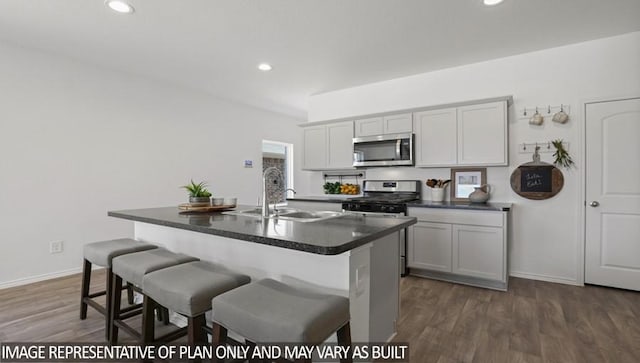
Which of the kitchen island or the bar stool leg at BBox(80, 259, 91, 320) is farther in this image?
the bar stool leg at BBox(80, 259, 91, 320)

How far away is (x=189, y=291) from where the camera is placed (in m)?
1.45

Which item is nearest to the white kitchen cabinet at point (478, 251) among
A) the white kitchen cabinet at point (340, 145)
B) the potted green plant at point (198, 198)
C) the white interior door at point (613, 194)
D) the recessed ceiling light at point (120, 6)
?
the white interior door at point (613, 194)

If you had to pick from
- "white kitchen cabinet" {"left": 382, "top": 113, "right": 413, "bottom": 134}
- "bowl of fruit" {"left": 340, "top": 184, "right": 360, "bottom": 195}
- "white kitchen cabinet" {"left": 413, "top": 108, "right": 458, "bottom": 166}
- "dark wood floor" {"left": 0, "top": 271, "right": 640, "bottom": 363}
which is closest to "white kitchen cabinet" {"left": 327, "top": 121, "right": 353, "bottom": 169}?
"bowl of fruit" {"left": 340, "top": 184, "right": 360, "bottom": 195}

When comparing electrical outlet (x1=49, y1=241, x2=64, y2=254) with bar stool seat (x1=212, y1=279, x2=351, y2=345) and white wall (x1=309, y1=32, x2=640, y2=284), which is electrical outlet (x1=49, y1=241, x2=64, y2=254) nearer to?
bar stool seat (x1=212, y1=279, x2=351, y2=345)

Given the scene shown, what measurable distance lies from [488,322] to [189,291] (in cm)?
221

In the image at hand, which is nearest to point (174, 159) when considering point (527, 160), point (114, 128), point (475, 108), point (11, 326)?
point (114, 128)

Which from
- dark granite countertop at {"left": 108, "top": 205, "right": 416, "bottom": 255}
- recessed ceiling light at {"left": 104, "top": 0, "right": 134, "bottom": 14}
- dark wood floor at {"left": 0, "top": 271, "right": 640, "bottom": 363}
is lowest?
dark wood floor at {"left": 0, "top": 271, "right": 640, "bottom": 363}

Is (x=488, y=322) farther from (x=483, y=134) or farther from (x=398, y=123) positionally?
(x=398, y=123)

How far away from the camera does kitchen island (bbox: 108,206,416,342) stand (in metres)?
1.48

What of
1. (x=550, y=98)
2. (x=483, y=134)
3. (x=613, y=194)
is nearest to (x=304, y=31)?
(x=483, y=134)

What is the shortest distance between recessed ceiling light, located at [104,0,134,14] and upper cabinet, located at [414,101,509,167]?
10.2 ft

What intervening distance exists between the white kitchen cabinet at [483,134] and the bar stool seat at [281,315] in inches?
111

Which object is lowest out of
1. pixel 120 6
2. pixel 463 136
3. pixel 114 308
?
pixel 114 308

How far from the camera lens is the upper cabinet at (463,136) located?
3.34 m
